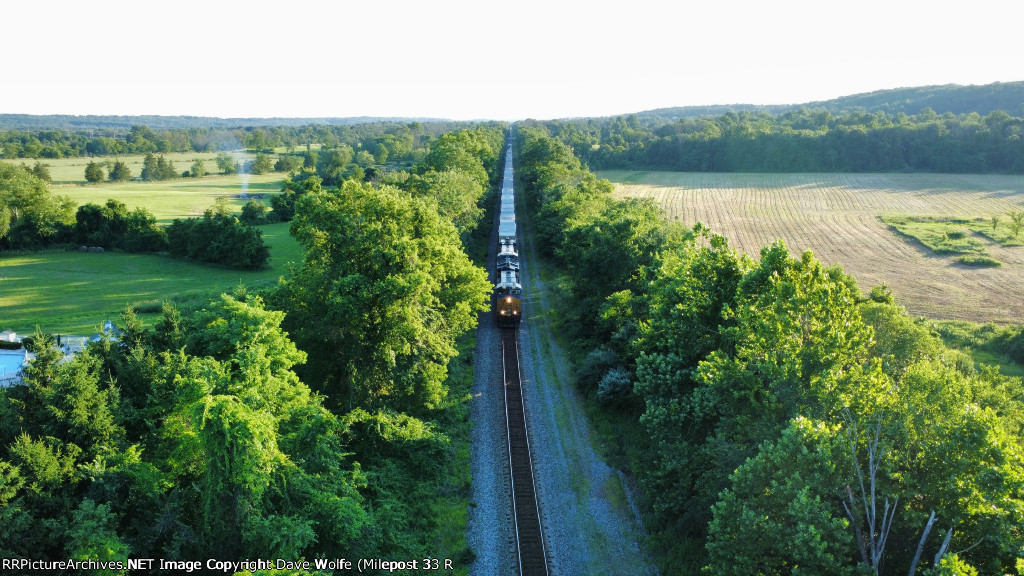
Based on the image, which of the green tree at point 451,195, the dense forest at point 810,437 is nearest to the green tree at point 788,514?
the dense forest at point 810,437

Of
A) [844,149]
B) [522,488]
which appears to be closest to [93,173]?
[522,488]

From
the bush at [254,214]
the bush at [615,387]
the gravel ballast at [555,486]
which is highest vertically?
the bush at [254,214]

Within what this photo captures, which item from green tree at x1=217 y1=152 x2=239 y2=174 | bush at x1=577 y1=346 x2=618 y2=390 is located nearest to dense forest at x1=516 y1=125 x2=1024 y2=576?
bush at x1=577 y1=346 x2=618 y2=390

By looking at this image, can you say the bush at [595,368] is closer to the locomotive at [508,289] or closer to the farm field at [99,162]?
the locomotive at [508,289]

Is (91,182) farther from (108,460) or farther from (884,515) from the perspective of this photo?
(884,515)

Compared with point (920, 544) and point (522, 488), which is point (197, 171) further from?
point (920, 544)

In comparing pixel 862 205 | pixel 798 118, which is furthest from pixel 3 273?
pixel 798 118

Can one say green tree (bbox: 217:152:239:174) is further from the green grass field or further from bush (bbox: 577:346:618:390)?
bush (bbox: 577:346:618:390)
